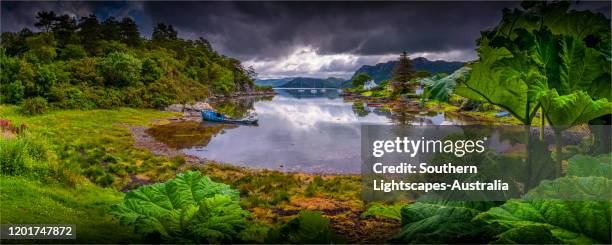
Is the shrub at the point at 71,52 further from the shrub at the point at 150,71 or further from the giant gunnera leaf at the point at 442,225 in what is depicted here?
the giant gunnera leaf at the point at 442,225

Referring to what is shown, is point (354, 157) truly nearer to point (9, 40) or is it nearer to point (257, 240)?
point (257, 240)

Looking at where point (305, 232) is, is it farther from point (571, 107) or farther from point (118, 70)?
point (118, 70)

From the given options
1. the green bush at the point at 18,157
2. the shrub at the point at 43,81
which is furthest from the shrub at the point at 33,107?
the green bush at the point at 18,157

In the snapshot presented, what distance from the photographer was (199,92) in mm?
64062

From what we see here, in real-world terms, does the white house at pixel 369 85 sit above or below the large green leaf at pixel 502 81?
above

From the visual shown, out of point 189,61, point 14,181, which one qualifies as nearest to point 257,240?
point 14,181

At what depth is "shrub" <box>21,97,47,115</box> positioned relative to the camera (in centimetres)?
2950

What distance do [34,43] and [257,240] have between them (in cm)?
5220

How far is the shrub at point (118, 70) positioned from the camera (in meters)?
46.8

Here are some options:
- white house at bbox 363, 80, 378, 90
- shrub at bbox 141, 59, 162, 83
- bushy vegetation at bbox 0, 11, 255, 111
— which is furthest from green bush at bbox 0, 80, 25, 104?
white house at bbox 363, 80, 378, 90

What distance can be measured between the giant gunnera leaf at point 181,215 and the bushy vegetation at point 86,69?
1188 inches

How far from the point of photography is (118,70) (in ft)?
154

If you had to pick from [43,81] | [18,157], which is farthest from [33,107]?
[18,157]

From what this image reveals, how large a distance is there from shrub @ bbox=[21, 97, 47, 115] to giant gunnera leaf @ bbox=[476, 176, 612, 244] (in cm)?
3403
